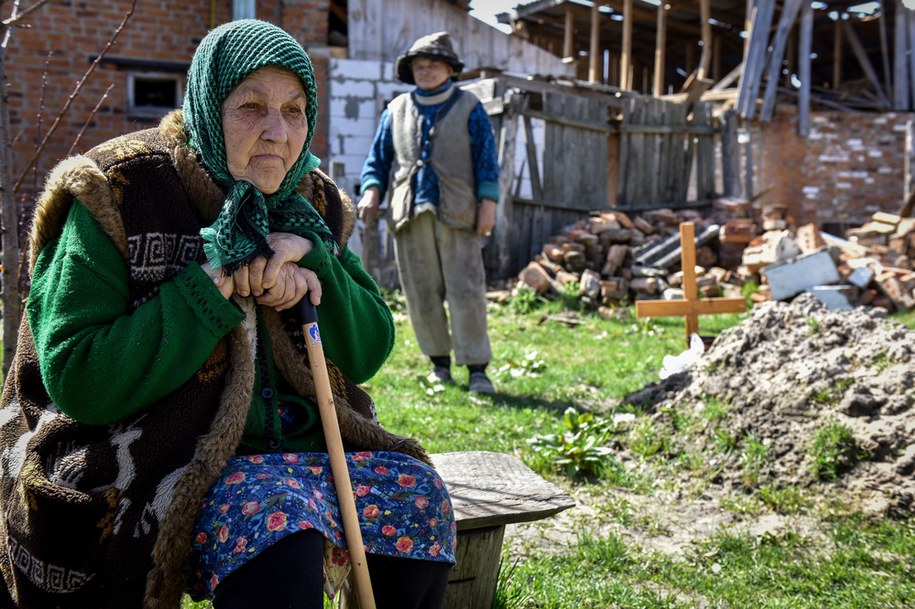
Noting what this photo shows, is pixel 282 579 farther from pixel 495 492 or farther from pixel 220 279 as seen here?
pixel 495 492

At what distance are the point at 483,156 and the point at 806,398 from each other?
249 cm

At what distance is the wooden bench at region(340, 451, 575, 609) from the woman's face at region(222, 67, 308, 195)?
1.02m

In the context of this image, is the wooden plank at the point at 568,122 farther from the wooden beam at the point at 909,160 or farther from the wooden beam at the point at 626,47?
the wooden beam at the point at 909,160

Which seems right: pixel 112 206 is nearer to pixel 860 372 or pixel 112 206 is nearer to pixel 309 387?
pixel 309 387

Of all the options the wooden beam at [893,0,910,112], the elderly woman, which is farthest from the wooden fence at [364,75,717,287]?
the elderly woman

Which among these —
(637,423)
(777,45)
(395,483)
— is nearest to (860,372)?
(637,423)

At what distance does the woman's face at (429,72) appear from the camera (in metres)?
5.53

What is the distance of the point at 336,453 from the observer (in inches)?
75.6

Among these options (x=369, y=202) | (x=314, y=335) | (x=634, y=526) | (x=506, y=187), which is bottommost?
(x=634, y=526)

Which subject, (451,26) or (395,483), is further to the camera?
(451,26)

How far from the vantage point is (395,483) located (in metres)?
2.00

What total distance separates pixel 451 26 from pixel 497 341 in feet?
21.8

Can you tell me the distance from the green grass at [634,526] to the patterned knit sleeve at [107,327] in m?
1.38

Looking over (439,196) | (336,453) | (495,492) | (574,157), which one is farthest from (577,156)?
(336,453)
